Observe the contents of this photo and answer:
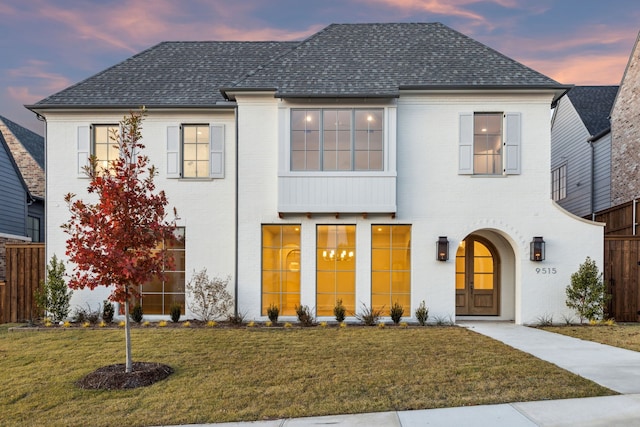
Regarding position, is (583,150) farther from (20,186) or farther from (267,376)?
(20,186)

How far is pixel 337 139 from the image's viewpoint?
10.3 metres

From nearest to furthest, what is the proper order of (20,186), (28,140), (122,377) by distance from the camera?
(122,377)
(20,186)
(28,140)

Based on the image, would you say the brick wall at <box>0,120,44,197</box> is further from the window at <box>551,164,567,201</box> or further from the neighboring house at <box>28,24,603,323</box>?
the window at <box>551,164,567,201</box>

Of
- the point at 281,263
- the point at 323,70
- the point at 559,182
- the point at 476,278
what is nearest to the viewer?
the point at 281,263

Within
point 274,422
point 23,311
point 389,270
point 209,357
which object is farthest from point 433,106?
point 23,311

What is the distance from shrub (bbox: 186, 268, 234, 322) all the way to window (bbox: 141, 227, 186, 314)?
52 cm

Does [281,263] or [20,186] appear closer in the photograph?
[281,263]

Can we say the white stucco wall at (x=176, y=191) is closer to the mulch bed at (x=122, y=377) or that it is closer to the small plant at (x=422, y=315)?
the mulch bed at (x=122, y=377)

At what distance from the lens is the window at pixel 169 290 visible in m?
11.0

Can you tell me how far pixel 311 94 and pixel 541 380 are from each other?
748cm

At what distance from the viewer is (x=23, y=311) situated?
1127 cm

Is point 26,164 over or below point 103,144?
over

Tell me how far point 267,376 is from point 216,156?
6766mm

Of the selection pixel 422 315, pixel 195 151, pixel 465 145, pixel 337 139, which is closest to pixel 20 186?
pixel 195 151
